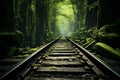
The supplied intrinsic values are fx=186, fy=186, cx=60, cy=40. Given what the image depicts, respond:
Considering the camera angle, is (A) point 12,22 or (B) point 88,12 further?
(B) point 88,12

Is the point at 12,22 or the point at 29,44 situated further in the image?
the point at 29,44

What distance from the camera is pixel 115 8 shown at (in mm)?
9570

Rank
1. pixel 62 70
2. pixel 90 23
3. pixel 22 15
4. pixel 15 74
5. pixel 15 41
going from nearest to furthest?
pixel 15 74 < pixel 62 70 < pixel 15 41 < pixel 22 15 < pixel 90 23

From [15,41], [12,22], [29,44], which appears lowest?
[29,44]

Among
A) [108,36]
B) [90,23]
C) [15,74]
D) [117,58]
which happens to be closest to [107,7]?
[108,36]

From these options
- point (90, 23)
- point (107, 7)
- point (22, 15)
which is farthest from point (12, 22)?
point (90, 23)

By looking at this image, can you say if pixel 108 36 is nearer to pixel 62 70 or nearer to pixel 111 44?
pixel 111 44

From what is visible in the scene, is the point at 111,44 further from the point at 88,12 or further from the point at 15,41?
the point at 88,12

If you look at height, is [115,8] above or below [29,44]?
above

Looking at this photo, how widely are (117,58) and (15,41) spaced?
414 centimetres

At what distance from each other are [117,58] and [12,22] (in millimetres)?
4654

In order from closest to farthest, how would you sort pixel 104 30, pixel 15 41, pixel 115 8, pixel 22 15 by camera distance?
pixel 15 41
pixel 104 30
pixel 115 8
pixel 22 15

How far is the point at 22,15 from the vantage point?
14438 millimetres

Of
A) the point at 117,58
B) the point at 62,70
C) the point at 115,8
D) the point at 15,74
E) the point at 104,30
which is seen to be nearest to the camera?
the point at 15,74
